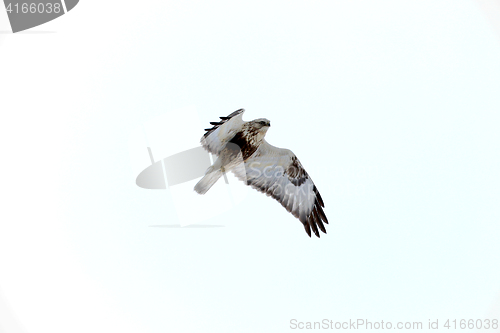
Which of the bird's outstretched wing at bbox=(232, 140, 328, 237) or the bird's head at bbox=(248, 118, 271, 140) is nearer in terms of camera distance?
the bird's head at bbox=(248, 118, 271, 140)

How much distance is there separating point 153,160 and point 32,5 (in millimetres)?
5861

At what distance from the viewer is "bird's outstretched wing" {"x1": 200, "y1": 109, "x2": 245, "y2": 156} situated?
7.22 meters

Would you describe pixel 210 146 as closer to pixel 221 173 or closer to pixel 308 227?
pixel 221 173

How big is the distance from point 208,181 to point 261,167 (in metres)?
1.14

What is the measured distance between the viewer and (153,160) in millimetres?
9539

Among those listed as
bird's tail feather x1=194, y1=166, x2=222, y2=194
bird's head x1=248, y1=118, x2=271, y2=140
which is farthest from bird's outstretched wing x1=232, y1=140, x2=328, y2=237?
bird's head x1=248, y1=118, x2=271, y2=140

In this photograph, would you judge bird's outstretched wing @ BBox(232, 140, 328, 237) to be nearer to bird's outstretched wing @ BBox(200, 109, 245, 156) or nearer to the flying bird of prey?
the flying bird of prey

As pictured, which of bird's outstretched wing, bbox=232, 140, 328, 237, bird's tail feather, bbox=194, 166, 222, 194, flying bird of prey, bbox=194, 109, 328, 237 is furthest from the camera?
bird's outstretched wing, bbox=232, 140, 328, 237

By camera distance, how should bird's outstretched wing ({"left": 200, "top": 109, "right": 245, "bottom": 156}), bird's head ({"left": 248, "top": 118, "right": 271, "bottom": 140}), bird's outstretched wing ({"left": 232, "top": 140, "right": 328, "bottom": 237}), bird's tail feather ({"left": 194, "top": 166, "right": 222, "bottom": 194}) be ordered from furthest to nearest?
bird's outstretched wing ({"left": 232, "top": 140, "right": 328, "bottom": 237}), bird's tail feather ({"left": 194, "top": 166, "right": 222, "bottom": 194}), bird's head ({"left": 248, "top": 118, "right": 271, "bottom": 140}), bird's outstretched wing ({"left": 200, "top": 109, "right": 245, "bottom": 156})

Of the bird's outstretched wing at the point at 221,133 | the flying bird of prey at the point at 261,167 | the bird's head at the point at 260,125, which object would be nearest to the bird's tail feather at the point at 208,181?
the flying bird of prey at the point at 261,167

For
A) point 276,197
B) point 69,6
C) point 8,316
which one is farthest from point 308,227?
point 8,316

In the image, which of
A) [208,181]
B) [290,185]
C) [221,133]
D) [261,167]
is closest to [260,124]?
[221,133]

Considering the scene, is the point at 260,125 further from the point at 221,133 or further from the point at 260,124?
the point at 221,133

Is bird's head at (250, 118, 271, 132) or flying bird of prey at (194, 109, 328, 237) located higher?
bird's head at (250, 118, 271, 132)
